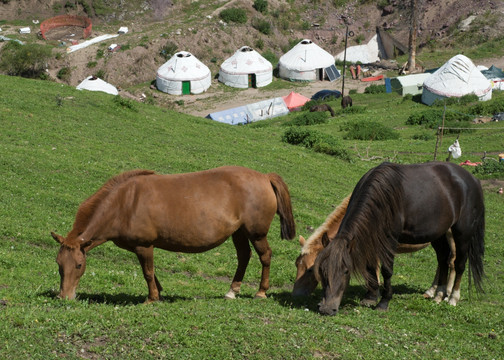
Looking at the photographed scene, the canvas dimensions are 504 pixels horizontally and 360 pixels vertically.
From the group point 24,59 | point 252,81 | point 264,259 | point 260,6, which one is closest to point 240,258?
point 264,259

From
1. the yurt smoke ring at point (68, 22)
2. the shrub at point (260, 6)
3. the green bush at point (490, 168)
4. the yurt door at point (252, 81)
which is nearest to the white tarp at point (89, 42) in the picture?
the yurt smoke ring at point (68, 22)

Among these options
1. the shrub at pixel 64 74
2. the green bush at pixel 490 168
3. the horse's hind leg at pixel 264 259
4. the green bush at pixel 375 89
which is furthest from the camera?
the shrub at pixel 64 74

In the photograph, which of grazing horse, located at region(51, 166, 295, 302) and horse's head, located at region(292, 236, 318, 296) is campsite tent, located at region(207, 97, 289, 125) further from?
grazing horse, located at region(51, 166, 295, 302)

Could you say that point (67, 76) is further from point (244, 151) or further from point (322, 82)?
point (244, 151)

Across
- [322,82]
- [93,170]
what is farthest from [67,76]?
[93,170]

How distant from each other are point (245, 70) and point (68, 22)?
24.4 metres

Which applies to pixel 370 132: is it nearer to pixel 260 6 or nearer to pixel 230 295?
pixel 230 295

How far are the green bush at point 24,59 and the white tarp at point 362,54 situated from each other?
112 ft

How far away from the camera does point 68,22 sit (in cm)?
7250

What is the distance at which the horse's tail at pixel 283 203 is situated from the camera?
1158 cm

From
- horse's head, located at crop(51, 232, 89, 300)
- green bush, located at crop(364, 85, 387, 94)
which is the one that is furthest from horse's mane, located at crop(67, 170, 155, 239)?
green bush, located at crop(364, 85, 387, 94)

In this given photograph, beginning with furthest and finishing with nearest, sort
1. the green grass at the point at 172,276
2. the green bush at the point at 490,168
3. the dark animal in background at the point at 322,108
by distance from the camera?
the dark animal in background at the point at 322,108, the green bush at the point at 490,168, the green grass at the point at 172,276

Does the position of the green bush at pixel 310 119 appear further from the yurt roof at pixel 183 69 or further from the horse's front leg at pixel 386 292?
the horse's front leg at pixel 386 292

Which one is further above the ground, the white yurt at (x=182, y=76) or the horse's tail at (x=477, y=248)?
the white yurt at (x=182, y=76)
